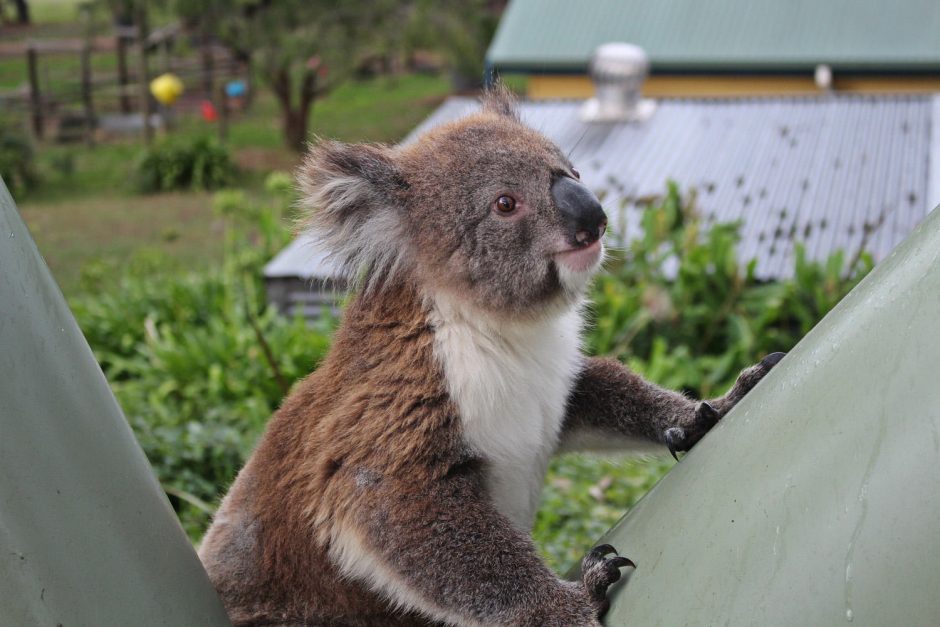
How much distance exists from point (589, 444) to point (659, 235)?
379 centimetres

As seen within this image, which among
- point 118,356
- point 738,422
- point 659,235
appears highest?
point 738,422

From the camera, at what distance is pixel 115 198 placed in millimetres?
13438

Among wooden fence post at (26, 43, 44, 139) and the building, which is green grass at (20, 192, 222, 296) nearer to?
wooden fence post at (26, 43, 44, 139)

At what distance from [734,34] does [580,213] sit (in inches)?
306

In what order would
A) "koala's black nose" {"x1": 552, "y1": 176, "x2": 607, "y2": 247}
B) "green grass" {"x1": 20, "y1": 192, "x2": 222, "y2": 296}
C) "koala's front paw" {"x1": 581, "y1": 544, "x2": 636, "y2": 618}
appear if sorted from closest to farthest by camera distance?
1. "koala's front paw" {"x1": 581, "y1": 544, "x2": 636, "y2": 618}
2. "koala's black nose" {"x1": 552, "y1": 176, "x2": 607, "y2": 247}
3. "green grass" {"x1": 20, "y1": 192, "x2": 222, "y2": 296}

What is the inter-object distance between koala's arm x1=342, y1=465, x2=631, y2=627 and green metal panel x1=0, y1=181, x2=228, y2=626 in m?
0.51

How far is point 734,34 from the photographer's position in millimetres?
9242

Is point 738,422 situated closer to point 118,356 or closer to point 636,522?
point 636,522

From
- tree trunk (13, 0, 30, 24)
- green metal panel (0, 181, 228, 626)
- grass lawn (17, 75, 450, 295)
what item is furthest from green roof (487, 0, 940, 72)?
green metal panel (0, 181, 228, 626)

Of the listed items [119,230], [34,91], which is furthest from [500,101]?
[34,91]

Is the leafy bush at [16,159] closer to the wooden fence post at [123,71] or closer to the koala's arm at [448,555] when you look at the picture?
the wooden fence post at [123,71]

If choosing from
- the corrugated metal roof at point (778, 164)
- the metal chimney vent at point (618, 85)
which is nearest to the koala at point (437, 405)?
the corrugated metal roof at point (778, 164)

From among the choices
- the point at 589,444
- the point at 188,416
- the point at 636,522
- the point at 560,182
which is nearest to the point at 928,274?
the point at 636,522

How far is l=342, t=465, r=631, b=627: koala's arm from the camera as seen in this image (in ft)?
6.02
